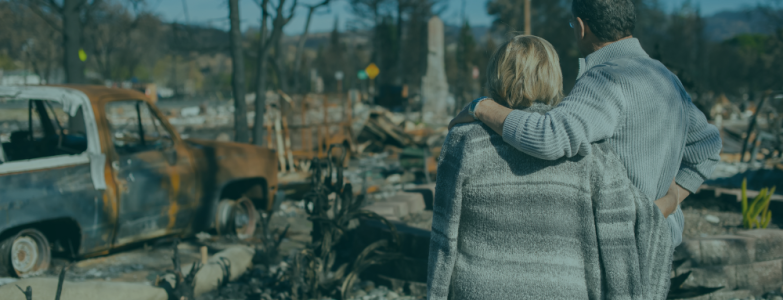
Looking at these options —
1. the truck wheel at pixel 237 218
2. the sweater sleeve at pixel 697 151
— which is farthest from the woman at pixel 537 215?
the truck wheel at pixel 237 218

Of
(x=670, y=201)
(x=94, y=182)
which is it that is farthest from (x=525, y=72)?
(x=94, y=182)

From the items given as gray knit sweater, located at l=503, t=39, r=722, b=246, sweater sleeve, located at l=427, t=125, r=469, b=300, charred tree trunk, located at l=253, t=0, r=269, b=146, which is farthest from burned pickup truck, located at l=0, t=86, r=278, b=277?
gray knit sweater, located at l=503, t=39, r=722, b=246

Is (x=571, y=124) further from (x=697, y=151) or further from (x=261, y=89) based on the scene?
(x=261, y=89)

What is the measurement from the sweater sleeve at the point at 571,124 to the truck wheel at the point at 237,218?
501 centimetres

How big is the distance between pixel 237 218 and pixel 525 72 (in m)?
5.17

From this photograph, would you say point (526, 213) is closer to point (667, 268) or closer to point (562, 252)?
point (562, 252)

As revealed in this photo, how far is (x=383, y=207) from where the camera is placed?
550cm

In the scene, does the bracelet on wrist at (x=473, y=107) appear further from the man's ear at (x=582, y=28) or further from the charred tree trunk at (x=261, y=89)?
the charred tree trunk at (x=261, y=89)

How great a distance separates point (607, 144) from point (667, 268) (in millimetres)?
488

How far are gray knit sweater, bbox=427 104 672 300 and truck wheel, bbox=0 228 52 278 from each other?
3.99 metres

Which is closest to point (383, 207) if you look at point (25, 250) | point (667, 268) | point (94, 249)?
point (94, 249)

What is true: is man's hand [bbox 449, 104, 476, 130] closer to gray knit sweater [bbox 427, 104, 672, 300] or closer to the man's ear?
gray knit sweater [bbox 427, 104, 672, 300]

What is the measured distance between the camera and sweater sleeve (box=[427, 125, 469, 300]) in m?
1.80

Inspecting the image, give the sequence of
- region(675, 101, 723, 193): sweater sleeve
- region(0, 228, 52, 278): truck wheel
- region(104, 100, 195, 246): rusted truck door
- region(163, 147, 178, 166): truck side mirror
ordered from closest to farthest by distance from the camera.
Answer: region(675, 101, 723, 193): sweater sleeve < region(0, 228, 52, 278): truck wheel < region(104, 100, 195, 246): rusted truck door < region(163, 147, 178, 166): truck side mirror
